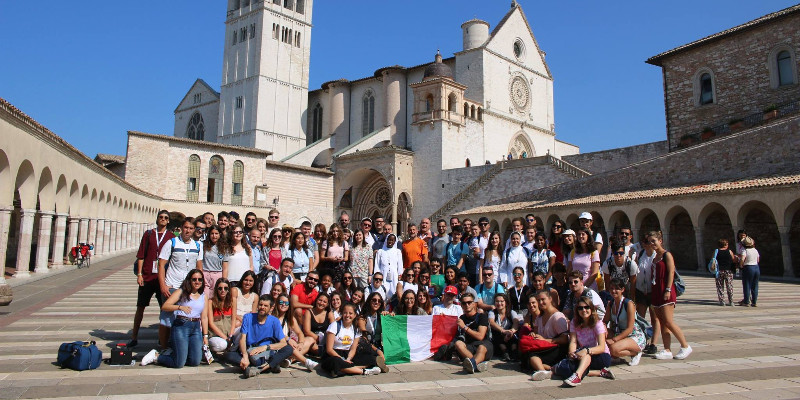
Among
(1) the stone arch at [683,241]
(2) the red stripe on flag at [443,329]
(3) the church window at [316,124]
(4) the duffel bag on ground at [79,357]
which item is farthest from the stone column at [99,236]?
Answer: (3) the church window at [316,124]

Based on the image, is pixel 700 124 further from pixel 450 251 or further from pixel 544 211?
pixel 450 251

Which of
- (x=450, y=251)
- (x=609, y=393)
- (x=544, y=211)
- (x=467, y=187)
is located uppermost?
(x=467, y=187)

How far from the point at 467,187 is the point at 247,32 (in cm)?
2797

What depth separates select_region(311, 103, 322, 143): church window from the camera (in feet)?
172

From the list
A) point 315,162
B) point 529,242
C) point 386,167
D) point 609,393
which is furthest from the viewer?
point 315,162

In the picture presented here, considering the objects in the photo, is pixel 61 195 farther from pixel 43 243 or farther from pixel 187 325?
pixel 187 325

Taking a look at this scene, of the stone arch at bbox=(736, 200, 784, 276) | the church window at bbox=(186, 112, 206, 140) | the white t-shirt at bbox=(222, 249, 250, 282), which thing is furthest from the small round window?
the white t-shirt at bbox=(222, 249, 250, 282)

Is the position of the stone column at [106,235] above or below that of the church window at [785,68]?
below

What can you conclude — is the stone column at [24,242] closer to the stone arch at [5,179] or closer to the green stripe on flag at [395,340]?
the stone arch at [5,179]

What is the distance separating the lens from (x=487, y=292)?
749cm

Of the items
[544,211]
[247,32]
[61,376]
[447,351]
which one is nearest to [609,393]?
[447,351]

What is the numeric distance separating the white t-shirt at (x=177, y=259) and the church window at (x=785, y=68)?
25.6 m

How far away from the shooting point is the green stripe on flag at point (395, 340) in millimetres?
6688

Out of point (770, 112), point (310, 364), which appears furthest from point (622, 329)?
point (770, 112)
